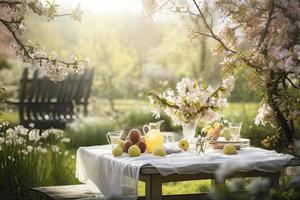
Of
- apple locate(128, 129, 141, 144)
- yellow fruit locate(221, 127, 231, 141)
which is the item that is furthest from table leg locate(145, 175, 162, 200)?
yellow fruit locate(221, 127, 231, 141)

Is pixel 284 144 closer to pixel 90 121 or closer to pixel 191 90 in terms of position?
pixel 191 90

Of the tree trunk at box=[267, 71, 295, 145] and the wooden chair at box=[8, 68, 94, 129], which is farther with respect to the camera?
the wooden chair at box=[8, 68, 94, 129]

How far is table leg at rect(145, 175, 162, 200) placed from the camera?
13.9ft

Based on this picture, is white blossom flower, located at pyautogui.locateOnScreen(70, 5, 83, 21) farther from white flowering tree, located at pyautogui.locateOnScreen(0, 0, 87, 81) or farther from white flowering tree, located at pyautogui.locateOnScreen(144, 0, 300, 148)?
white flowering tree, located at pyautogui.locateOnScreen(144, 0, 300, 148)

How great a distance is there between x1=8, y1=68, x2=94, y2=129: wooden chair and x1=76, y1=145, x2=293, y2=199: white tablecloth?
6.02 metres

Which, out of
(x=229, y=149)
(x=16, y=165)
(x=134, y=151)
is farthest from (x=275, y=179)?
(x=16, y=165)

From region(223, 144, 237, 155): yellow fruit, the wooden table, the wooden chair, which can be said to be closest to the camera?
the wooden table

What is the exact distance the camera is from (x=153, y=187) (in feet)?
13.9

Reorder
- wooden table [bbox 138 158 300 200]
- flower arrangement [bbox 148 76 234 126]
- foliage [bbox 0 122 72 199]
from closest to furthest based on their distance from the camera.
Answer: wooden table [bbox 138 158 300 200] < flower arrangement [bbox 148 76 234 126] < foliage [bbox 0 122 72 199]

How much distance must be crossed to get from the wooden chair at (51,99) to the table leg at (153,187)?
6591 mm

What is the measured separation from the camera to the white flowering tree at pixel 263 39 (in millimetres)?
4891

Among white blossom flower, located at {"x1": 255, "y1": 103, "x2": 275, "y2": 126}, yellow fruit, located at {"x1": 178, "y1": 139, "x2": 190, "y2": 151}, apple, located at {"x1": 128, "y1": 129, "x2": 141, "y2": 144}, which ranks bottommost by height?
yellow fruit, located at {"x1": 178, "y1": 139, "x2": 190, "y2": 151}

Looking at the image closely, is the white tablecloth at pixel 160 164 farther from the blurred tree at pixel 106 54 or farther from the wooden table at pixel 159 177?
the blurred tree at pixel 106 54

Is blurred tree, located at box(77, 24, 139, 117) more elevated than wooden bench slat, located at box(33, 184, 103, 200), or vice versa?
blurred tree, located at box(77, 24, 139, 117)
